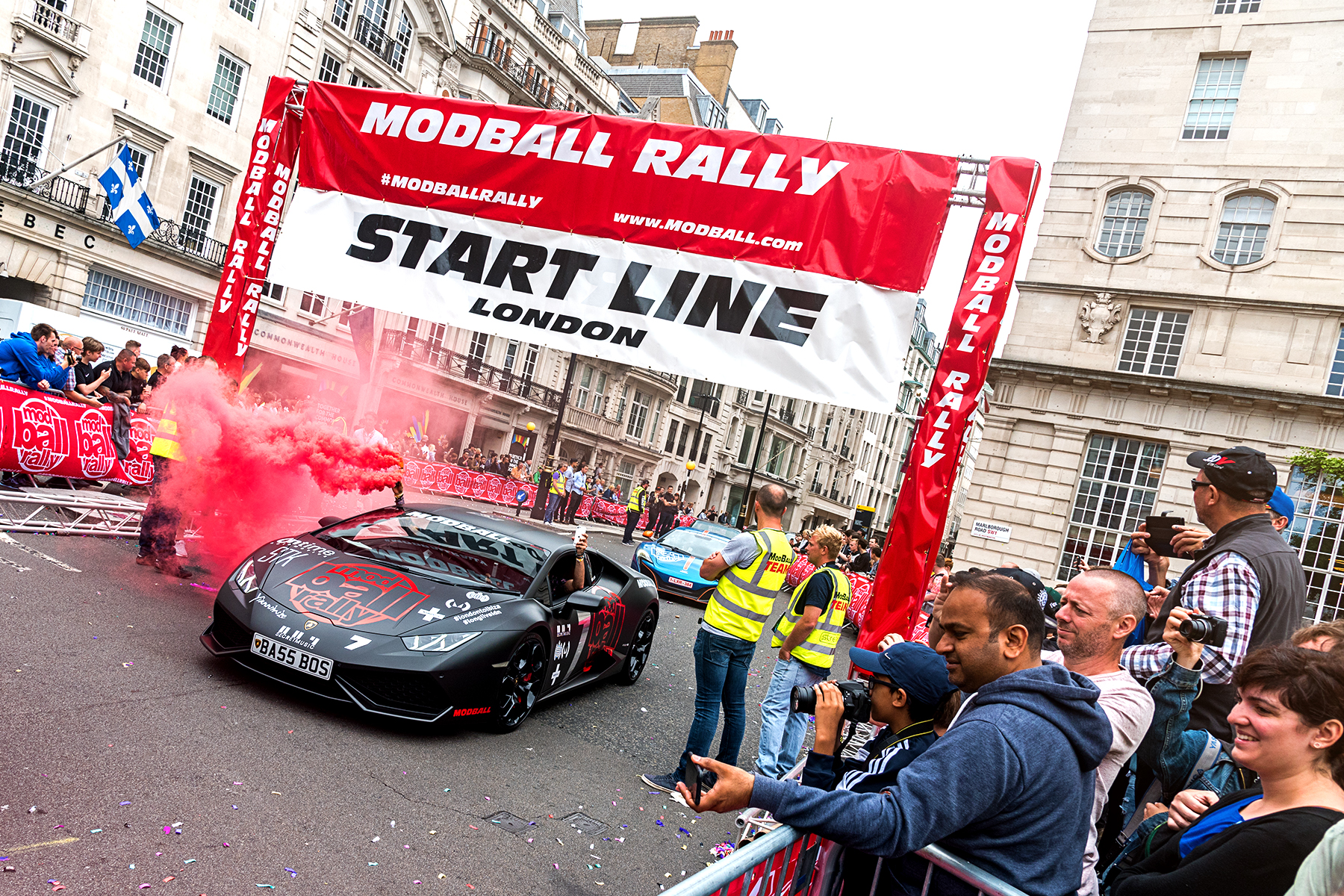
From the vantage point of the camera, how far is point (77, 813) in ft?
11.5

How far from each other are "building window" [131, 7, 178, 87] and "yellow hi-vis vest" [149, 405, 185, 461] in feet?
79.4

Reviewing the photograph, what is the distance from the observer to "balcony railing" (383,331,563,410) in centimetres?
3634

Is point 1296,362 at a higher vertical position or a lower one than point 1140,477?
higher

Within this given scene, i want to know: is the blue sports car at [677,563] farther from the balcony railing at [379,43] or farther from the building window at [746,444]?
the building window at [746,444]

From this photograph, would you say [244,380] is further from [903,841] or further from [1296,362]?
[1296,362]

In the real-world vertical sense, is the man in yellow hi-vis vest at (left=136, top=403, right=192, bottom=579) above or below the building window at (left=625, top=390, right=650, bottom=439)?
below

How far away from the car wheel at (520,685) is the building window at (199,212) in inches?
1079

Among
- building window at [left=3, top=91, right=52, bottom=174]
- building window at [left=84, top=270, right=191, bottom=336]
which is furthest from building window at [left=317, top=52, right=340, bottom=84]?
building window at [left=84, top=270, right=191, bottom=336]

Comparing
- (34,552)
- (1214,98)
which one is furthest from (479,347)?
(34,552)

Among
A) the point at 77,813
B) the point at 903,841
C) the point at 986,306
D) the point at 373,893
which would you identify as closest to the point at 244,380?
the point at 77,813

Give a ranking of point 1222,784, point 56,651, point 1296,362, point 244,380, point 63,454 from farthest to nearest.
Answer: point 1296,362
point 63,454
point 244,380
point 56,651
point 1222,784

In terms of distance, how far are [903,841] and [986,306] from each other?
345 cm

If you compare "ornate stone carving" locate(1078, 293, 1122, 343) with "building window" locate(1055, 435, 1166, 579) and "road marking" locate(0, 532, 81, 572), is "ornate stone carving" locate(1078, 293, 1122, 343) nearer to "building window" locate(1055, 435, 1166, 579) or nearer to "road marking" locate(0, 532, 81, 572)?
"building window" locate(1055, 435, 1166, 579)

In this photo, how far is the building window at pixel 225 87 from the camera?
2796 centimetres
